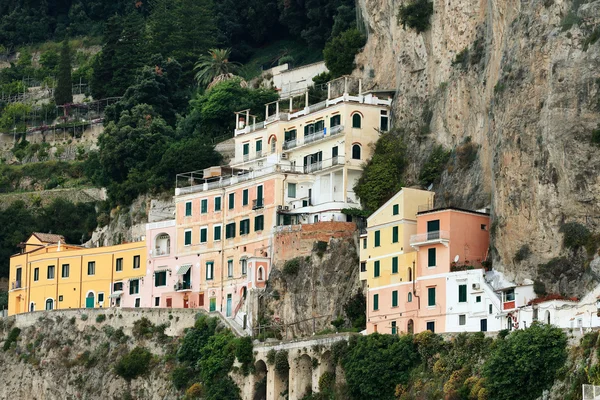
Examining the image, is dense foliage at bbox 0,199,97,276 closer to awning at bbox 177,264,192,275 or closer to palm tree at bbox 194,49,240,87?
palm tree at bbox 194,49,240,87

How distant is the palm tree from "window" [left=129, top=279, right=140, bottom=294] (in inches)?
976

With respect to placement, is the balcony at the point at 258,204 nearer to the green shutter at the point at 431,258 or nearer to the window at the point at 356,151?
the window at the point at 356,151

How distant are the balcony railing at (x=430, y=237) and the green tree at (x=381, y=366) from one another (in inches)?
202

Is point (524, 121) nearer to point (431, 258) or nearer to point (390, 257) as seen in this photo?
point (431, 258)

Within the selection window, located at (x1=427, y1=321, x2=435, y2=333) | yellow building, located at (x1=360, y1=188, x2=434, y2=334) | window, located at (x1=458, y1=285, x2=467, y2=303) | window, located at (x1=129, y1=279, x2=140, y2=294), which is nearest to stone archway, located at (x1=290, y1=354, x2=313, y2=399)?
yellow building, located at (x1=360, y1=188, x2=434, y2=334)

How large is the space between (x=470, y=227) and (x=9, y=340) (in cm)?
3305

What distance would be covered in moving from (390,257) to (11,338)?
28515 millimetres

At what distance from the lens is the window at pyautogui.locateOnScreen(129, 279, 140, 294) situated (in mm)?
98812

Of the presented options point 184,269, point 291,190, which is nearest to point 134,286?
point 184,269

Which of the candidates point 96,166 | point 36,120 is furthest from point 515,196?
point 36,120

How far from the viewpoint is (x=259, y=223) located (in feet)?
303

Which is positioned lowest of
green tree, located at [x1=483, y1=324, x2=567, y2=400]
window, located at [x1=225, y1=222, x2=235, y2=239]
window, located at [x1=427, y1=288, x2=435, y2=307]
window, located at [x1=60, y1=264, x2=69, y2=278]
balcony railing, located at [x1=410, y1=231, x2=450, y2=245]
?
green tree, located at [x1=483, y1=324, x2=567, y2=400]

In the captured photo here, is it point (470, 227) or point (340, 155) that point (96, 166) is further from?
point (470, 227)

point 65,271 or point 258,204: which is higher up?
point 258,204
